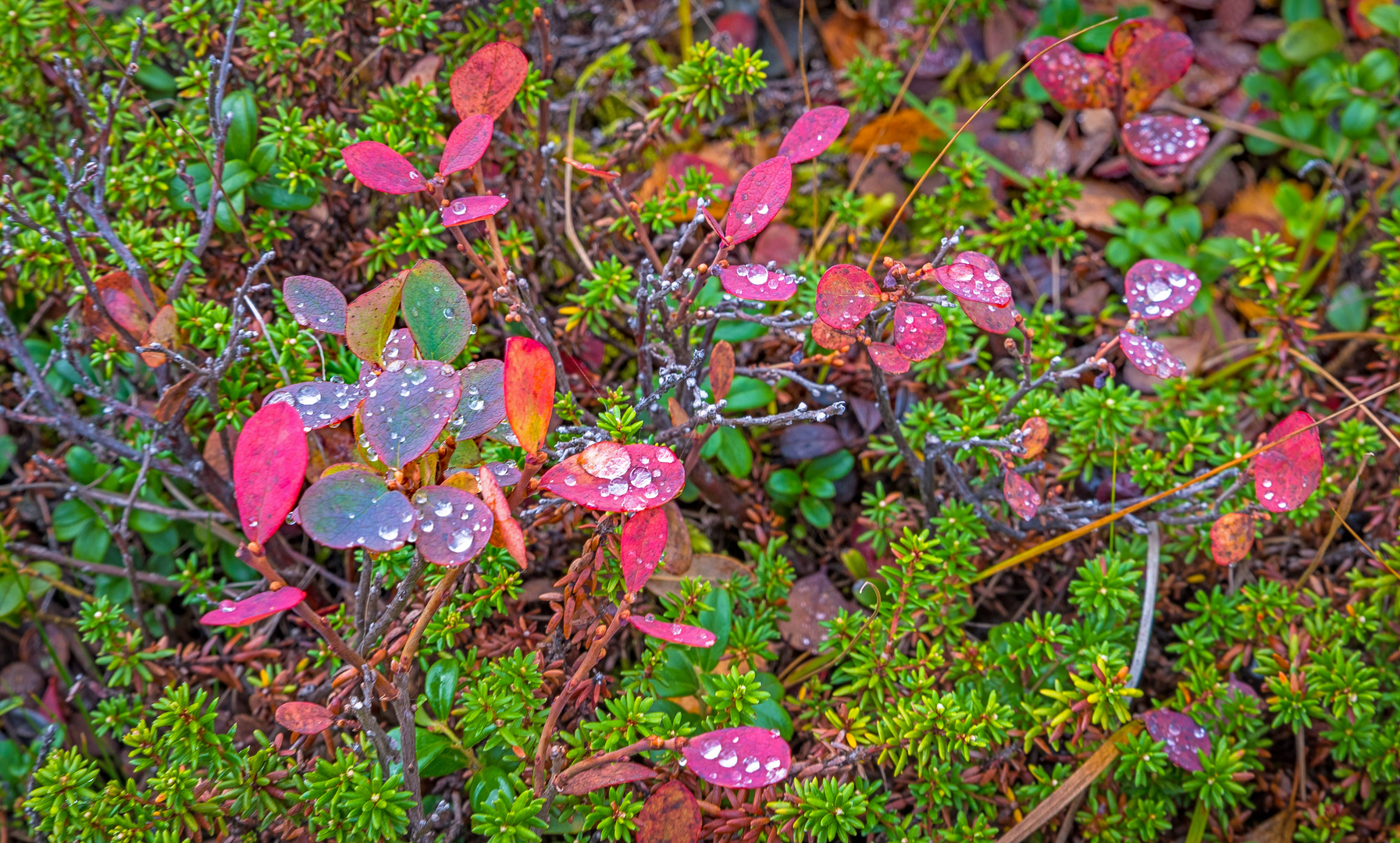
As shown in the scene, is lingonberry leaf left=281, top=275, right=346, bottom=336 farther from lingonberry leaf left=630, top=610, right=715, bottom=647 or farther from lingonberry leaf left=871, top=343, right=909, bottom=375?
lingonberry leaf left=871, top=343, right=909, bottom=375

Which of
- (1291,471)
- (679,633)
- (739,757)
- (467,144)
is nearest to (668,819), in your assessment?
(739,757)

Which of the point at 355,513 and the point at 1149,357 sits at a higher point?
the point at 355,513

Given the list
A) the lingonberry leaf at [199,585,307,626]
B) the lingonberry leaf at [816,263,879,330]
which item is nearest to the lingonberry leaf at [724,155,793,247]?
the lingonberry leaf at [816,263,879,330]

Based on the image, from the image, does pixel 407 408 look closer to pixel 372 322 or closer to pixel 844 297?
pixel 372 322

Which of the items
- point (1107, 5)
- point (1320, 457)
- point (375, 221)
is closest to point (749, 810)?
point (1320, 457)

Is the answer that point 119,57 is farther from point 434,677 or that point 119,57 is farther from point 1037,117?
point 1037,117
